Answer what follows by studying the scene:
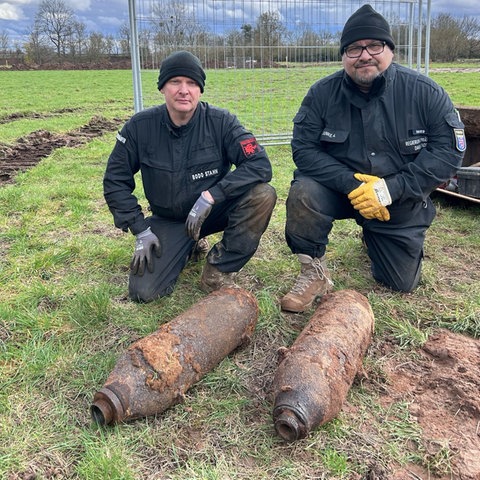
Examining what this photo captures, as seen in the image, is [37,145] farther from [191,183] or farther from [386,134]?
[386,134]

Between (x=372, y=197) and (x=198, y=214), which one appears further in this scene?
(x=198, y=214)

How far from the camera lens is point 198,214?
3445 millimetres

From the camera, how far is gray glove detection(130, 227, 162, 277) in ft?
11.6

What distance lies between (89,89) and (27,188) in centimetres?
1778

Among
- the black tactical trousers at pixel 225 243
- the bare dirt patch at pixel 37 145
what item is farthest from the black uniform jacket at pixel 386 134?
the bare dirt patch at pixel 37 145

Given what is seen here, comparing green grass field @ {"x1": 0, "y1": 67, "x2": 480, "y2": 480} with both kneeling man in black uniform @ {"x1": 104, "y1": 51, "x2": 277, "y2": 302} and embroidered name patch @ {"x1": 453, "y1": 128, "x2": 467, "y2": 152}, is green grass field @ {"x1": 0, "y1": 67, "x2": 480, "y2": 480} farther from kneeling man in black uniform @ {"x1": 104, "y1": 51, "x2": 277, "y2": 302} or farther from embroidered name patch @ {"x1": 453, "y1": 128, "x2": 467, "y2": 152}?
embroidered name patch @ {"x1": 453, "y1": 128, "x2": 467, "y2": 152}

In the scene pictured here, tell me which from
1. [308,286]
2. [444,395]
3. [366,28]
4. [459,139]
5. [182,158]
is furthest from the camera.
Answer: [182,158]

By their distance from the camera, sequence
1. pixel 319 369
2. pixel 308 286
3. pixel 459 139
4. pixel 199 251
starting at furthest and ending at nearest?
pixel 199 251 < pixel 308 286 < pixel 459 139 < pixel 319 369

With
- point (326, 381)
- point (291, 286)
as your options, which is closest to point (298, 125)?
point (291, 286)

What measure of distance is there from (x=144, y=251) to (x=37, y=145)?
22.2 ft

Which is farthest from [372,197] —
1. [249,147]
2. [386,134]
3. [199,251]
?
[199,251]

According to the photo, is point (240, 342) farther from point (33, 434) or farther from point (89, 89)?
point (89, 89)

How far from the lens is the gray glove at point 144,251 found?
11.6 feet

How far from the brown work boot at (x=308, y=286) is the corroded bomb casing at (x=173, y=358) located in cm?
51
